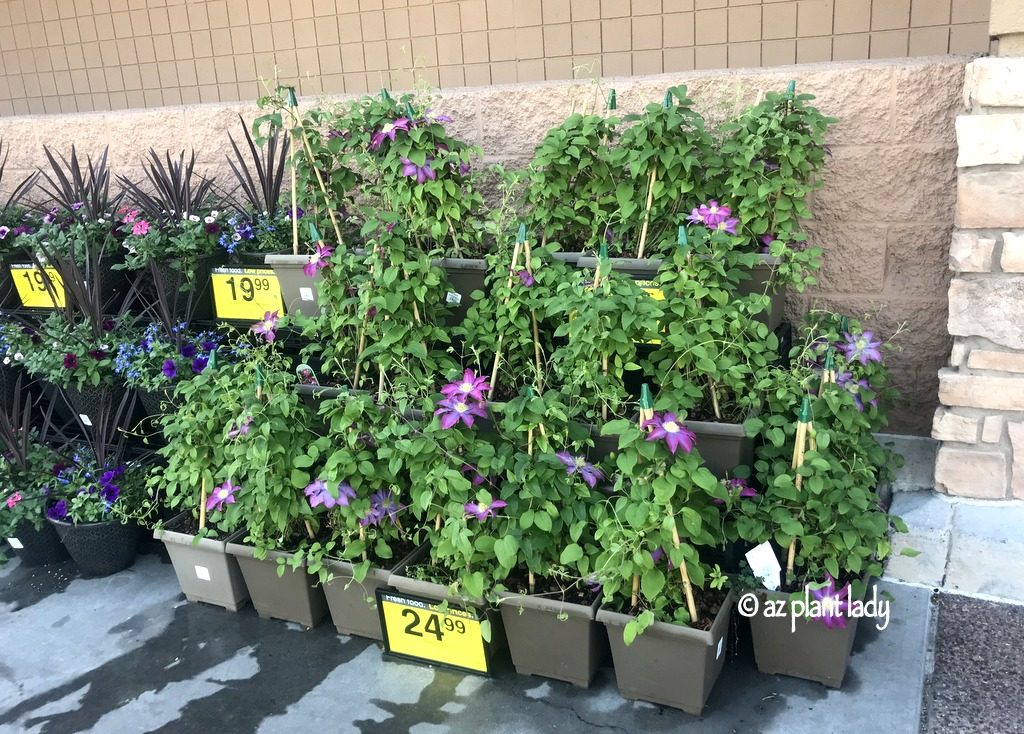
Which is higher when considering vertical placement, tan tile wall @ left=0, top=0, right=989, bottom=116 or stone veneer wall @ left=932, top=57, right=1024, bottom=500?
tan tile wall @ left=0, top=0, right=989, bottom=116

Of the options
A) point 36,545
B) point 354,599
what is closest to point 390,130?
point 354,599

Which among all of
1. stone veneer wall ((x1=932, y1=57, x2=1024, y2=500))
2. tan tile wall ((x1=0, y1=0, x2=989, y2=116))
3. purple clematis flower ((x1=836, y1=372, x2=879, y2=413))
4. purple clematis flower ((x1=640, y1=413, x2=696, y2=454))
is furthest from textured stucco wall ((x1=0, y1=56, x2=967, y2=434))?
purple clematis flower ((x1=640, y1=413, x2=696, y2=454))

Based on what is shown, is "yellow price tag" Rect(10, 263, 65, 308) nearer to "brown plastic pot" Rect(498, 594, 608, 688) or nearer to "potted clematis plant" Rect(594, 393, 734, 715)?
"brown plastic pot" Rect(498, 594, 608, 688)

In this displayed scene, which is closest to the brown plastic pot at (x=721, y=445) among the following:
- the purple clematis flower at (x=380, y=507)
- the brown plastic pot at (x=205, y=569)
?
the purple clematis flower at (x=380, y=507)

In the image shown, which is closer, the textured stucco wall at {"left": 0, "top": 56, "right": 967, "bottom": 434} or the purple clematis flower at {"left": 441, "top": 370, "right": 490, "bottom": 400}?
the purple clematis flower at {"left": 441, "top": 370, "right": 490, "bottom": 400}

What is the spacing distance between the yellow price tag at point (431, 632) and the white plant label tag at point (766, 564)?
0.70 meters

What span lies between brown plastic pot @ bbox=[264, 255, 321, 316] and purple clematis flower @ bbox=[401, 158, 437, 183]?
0.42 meters

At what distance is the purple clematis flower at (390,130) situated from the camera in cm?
245

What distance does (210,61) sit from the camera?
3494 millimetres

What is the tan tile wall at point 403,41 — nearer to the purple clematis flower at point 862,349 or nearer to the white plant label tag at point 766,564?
the purple clematis flower at point 862,349

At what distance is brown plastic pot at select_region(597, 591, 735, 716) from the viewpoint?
1.94 metres

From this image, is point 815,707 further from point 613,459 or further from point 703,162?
point 703,162

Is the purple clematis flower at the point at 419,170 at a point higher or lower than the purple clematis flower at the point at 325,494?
higher

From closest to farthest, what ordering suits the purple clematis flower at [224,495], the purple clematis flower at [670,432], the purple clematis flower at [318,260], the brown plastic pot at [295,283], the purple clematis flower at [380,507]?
the purple clematis flower at [670,432], the purple clematis flower at [380,507], the purple clematis flower at [224,495], the purple clematis flower at [318,260], the brown plastic pot at [295,283]
